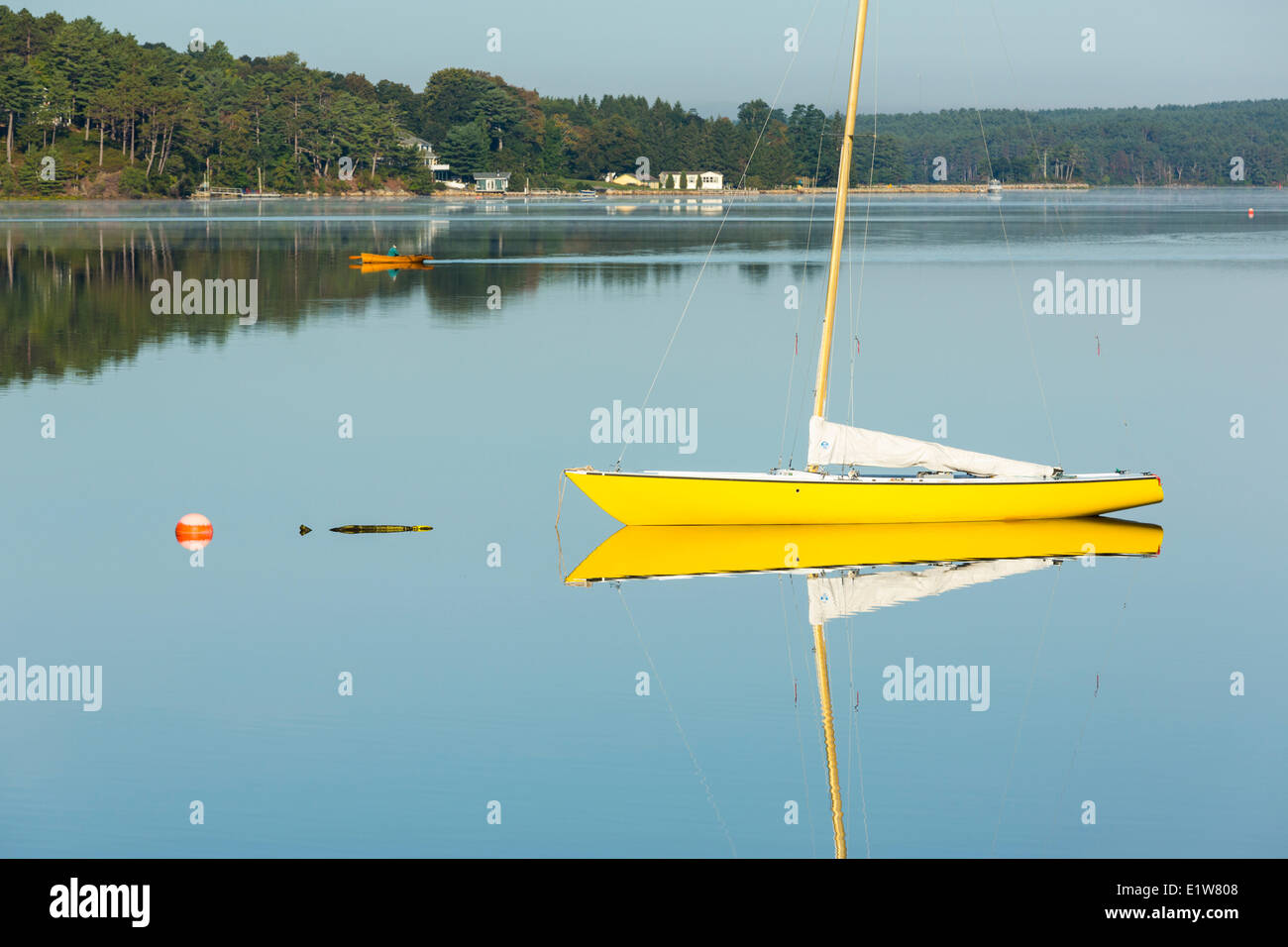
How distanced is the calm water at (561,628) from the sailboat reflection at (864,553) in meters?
0.57

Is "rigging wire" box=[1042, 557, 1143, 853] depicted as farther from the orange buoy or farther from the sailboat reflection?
the orange buoy

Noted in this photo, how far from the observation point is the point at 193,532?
109 ft

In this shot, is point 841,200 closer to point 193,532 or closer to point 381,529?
point 381,529

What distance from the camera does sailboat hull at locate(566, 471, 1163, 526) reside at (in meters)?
31.8

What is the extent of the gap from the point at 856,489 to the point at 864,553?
1.22 metres

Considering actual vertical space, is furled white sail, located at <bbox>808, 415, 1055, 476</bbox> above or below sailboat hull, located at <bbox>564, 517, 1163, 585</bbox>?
above

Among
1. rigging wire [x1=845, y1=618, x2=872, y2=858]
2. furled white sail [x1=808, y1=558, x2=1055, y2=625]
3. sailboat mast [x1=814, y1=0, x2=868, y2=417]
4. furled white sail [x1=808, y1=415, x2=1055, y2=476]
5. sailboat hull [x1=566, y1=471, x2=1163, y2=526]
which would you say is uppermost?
sailboat mast [x1=814, y1=0, x2=868, y2=417]

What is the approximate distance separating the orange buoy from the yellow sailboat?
7.42 m

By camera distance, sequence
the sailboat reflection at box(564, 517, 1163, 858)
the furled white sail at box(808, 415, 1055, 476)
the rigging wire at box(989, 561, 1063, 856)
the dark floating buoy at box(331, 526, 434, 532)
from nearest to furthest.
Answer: the rigging wire at box(989, 561, 1063, 856), the sailboat reflection at box(564, 517, 1163, 858), the furled white sail at box(808, 415, 1055, 476), the dark floating buoy at box(331, 526, 434, 532)

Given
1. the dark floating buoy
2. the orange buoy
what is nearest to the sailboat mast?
the dark floating buoy

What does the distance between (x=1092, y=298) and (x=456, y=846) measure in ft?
233

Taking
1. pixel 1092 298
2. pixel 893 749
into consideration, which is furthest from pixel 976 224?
pixel 893 749

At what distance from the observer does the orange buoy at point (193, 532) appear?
108ft

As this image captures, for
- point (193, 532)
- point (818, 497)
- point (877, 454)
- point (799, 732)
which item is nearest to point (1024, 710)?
point (799, 732)
